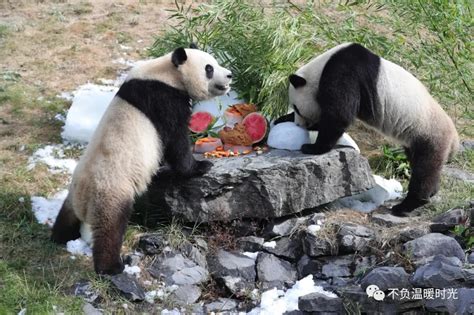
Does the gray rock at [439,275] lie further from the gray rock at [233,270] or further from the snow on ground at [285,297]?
the gray rock at [233,270]

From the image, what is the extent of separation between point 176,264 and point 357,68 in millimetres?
2590

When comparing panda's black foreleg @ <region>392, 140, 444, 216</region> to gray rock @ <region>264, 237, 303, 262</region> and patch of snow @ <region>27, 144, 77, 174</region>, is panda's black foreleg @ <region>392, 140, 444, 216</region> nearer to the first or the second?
gray rock @ <region>264, 237, 303, 262</region>

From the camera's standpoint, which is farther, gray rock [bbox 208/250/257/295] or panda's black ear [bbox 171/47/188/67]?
panda's black ear [bbox 171/47/188/67]

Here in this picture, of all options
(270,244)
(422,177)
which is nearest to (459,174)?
(422,177)

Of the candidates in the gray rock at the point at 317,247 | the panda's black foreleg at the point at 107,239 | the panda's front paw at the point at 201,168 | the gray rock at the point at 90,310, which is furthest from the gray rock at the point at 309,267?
the gray rock at the point at 90,310

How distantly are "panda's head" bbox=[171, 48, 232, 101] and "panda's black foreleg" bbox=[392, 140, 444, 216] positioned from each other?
2119 mm

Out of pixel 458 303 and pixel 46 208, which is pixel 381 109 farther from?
pixel 46 208

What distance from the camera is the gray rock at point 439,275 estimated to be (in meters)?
4.73

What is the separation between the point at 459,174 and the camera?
7500 millimetres

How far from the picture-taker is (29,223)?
616 cm

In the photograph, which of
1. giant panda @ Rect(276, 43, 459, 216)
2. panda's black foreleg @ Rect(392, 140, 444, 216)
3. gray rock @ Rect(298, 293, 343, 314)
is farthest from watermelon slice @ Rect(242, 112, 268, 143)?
gray rock @ Rect(298, 293, 343, 314)

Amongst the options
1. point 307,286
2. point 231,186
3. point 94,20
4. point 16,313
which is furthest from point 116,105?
point 94,20

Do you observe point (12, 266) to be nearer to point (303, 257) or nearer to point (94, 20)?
point (303, 257)

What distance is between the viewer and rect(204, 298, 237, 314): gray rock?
553cm
